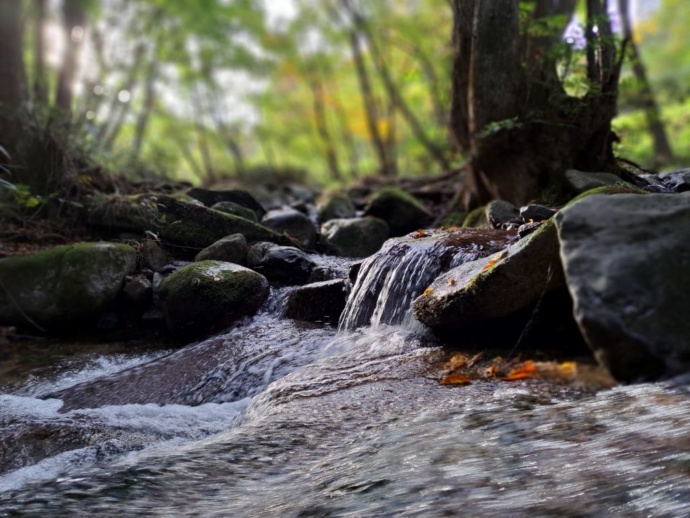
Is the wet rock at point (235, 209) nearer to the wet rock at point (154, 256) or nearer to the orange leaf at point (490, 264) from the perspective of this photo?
the wet rock at point (154, 256)

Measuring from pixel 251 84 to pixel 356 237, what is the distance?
17.0m

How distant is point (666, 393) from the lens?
2.46 meters

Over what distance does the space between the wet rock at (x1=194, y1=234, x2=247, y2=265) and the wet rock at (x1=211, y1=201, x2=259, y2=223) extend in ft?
3.38

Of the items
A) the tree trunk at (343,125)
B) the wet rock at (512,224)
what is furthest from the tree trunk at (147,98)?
the wet rock at (512,224)

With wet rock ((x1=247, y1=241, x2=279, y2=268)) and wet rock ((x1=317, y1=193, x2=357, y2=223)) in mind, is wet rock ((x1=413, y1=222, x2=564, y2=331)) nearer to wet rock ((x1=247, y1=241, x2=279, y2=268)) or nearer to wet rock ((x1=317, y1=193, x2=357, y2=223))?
wet rock ((x1=247, y1=241, x2=279, y2=268))

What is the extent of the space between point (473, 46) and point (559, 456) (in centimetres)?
507

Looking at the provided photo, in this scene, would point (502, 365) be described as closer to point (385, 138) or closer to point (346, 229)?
point (346, 229)

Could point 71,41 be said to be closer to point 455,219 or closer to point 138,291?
point 138,291

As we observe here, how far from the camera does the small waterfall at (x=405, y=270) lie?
14.3ft

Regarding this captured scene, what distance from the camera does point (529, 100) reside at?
601 centimetres

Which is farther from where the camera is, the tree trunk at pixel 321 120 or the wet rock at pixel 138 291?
the tree trunk at pixel 321 120

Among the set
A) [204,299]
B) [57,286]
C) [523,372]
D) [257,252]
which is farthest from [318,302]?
[523,372]

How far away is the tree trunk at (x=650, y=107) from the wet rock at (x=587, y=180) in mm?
5485

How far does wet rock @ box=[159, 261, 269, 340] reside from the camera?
510cm
